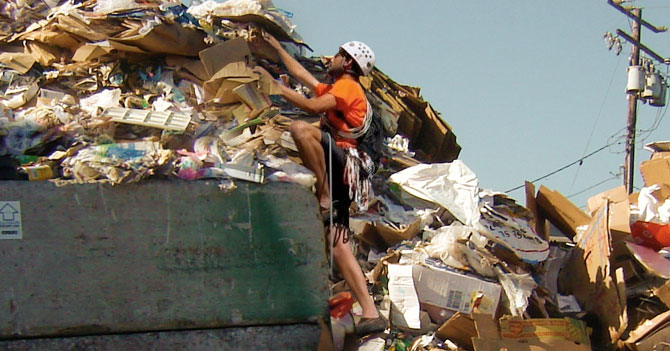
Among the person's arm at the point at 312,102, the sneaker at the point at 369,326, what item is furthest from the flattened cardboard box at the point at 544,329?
the person's arm at the point at 312,102

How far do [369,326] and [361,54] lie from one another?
1496 millimetres

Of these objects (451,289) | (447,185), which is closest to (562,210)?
(447,185)

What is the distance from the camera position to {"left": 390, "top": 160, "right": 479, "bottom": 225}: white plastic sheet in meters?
5.65

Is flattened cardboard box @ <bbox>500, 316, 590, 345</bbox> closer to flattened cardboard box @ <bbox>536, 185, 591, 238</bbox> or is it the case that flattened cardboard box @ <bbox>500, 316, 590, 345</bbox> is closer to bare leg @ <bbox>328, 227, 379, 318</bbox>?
bare leg @ <bbox>328, 227, 379, 318</bbox>

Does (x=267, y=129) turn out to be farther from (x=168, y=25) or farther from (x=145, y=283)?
(x=145, y=283)

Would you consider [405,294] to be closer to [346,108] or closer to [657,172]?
[346,108]

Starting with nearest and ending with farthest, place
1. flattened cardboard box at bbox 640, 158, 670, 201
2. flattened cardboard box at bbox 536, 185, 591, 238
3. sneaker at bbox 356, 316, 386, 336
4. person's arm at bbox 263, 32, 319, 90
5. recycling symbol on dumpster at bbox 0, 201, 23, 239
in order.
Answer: recycling symbol on dumpster at bbox 0, 201, 23, 239
sneaker at bbox 356, 316, 386, 336
person's arm at bbox 263, 32, 319, 90
flattened cardboard box at bbox 536, 185, 591, 238
flattened cardboard box at bbox 640, 158, 670, 201

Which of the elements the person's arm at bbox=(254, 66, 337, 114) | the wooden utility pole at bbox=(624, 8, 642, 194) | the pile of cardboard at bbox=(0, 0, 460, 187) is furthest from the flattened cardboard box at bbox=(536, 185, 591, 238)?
the wooden utility pole at bbox=(624, 8, 642, 194)

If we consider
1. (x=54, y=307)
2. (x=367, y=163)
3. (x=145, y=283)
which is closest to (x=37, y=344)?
(x=54, y=307)

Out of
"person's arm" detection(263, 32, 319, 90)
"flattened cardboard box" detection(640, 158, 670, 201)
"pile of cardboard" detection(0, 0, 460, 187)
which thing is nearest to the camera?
"pile of cardboard" detection(0, 0, 460, 187)

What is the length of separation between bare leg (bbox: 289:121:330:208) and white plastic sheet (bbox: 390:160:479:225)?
4.80 feet

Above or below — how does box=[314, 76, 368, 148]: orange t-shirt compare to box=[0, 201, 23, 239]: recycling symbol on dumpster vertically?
above

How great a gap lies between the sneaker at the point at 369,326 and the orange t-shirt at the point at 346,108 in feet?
3.15

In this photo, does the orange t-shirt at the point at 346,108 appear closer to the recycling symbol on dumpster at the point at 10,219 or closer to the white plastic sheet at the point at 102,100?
the white plastic sheet at the point at 102,100
